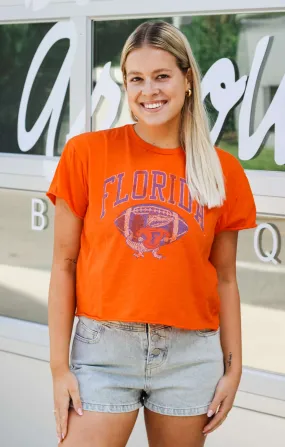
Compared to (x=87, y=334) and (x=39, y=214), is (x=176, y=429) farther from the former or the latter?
(x=39, y=214)

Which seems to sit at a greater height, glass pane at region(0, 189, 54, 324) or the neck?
the neck

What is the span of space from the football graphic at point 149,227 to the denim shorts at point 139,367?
21cm

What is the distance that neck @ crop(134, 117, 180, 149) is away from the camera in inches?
91.9

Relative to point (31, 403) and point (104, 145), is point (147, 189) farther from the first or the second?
point (31, 403)

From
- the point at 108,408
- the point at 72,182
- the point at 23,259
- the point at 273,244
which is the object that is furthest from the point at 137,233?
the point at 23,259

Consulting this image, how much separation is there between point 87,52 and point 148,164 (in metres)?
1.53

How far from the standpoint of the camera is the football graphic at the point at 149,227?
7.20ft

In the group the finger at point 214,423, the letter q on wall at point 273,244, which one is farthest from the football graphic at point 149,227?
the letter q on wall at point 273,244

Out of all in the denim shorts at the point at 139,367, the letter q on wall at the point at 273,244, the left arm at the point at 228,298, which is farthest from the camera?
the letter q on wall at the point at 273,244

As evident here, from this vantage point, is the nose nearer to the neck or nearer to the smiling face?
the smiling face

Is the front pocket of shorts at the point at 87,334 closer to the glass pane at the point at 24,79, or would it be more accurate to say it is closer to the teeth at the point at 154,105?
the teeth at the point at 154,105

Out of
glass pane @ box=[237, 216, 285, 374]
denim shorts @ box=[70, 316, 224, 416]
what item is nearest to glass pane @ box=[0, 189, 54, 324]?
glass pane @ box=[237, 216, 285, 374]

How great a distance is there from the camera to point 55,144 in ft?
12.6

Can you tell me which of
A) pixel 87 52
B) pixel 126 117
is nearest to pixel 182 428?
pixel 126 117
